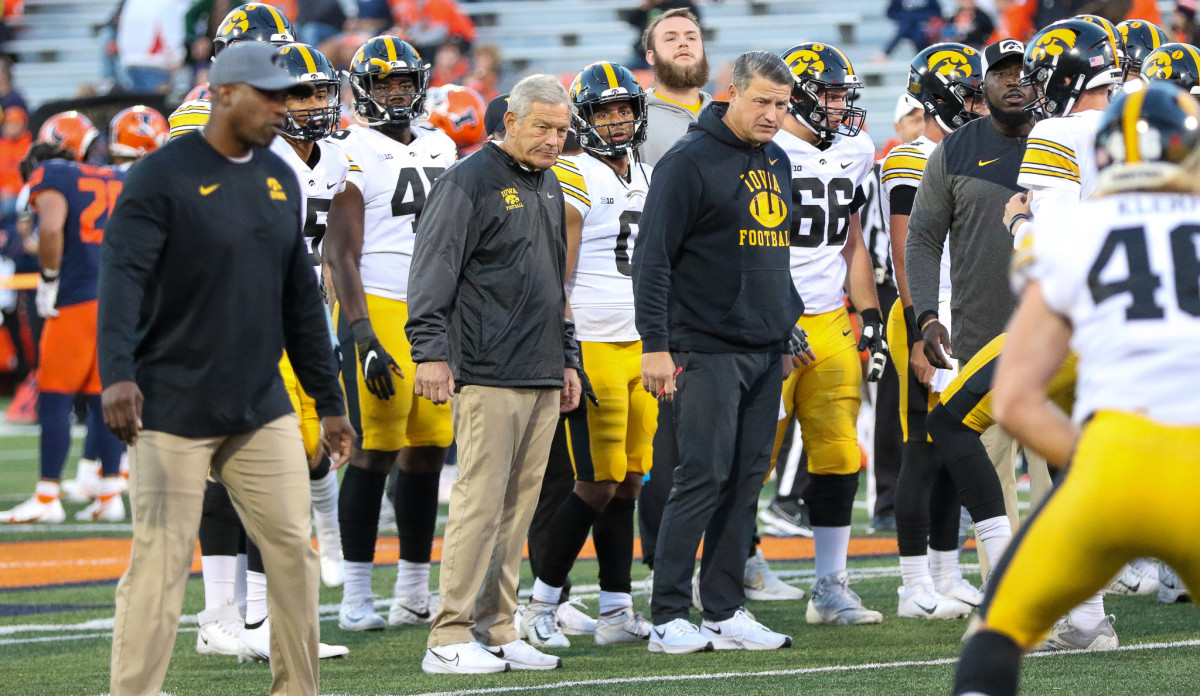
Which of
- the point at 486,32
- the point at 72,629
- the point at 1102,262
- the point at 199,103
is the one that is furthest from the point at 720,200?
the point at 486,32

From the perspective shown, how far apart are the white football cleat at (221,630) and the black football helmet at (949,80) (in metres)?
3.49

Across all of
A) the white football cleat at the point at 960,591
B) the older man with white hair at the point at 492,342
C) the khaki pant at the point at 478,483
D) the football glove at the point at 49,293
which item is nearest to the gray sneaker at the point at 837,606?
the white football cleat at the point at 960,591

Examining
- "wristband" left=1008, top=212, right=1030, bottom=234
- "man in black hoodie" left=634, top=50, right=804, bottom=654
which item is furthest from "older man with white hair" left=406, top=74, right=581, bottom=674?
"wristband" left=1008, top=212, right=1030, bottom=234

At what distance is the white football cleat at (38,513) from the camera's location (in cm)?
1002

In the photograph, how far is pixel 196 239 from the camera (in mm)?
4082

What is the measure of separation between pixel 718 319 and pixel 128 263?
2246mm

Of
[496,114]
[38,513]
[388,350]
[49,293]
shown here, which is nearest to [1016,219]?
[496,114]

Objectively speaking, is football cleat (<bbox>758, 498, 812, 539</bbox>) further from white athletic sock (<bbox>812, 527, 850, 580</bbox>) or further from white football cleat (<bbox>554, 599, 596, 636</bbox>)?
white football cleat (<bbox>554, 599, 596, 636</bbox>)

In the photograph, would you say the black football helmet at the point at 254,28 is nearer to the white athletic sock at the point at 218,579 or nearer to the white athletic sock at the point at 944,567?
the white athletic sock at the point at 218,579

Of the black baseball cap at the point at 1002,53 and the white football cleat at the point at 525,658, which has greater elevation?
the black baseball cap at the point at 1002,53

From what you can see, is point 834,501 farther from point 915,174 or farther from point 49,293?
point 49,293

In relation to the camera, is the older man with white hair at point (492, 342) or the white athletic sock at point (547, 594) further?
the white athletic sock at point (547, 594)

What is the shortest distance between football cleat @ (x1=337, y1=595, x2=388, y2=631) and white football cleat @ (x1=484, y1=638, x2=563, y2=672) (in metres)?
1.04

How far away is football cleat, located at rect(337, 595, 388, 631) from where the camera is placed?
6.34 meters
